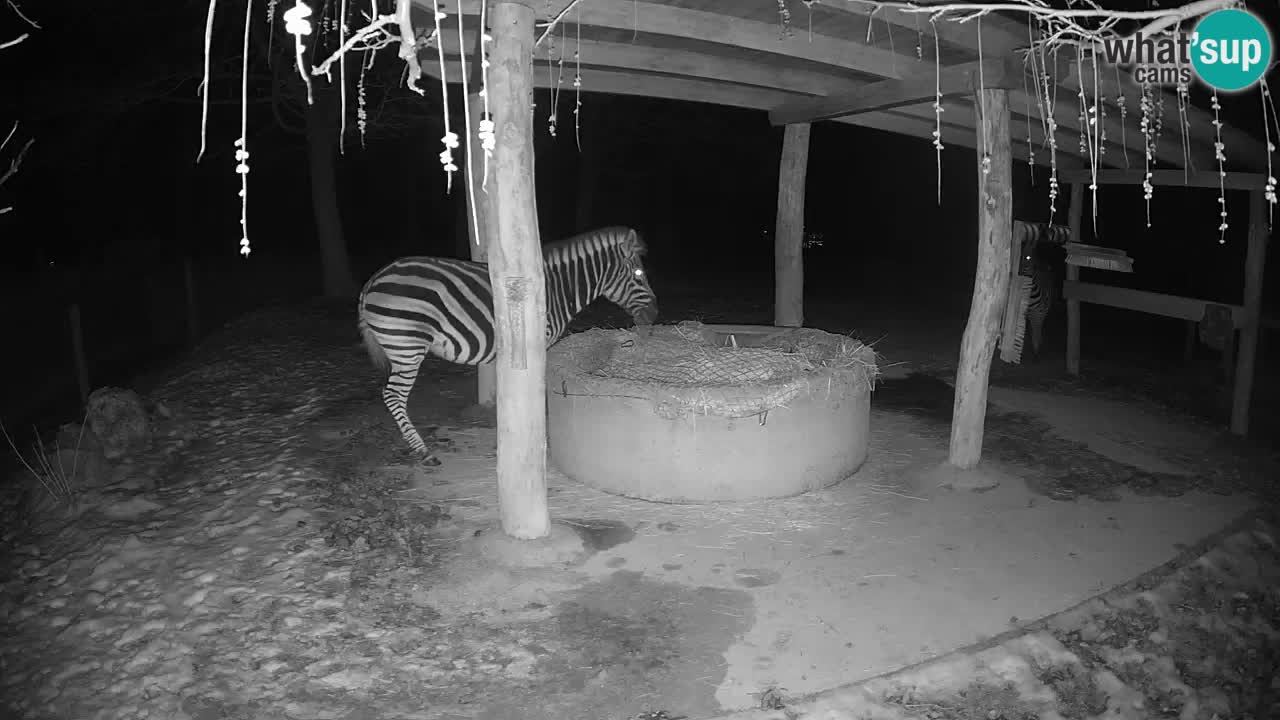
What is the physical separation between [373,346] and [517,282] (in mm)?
2487

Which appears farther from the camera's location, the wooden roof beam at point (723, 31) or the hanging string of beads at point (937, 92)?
the wooden roof beam at point (723, 31)

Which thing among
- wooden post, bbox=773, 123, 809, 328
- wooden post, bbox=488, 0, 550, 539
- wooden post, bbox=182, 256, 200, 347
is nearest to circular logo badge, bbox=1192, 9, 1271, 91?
wooden post, bbox=488, 0, 550, 539

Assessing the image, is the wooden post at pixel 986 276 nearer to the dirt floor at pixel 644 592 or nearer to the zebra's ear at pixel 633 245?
the dirt floor at pixel 644 592

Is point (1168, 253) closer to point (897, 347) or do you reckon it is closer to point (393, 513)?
point (897, 347)

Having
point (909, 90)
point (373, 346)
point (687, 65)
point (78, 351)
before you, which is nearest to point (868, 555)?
point (909, 90)

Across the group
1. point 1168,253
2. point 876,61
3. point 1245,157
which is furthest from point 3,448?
point 1168,253

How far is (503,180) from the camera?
450cm

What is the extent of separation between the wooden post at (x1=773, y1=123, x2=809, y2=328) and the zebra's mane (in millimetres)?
1421

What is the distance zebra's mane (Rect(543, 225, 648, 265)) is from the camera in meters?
7.39

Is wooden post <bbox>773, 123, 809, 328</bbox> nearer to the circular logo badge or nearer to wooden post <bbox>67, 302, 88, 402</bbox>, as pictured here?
the circular logo badge

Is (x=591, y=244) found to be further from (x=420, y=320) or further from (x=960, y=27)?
(x=960, y=27)

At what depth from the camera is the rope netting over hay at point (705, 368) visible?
5.44 m

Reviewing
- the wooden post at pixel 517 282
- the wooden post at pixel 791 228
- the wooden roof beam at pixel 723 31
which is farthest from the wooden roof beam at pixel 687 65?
the wooden post at pixel 517 282

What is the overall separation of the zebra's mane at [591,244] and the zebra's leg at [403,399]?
5.05ft
